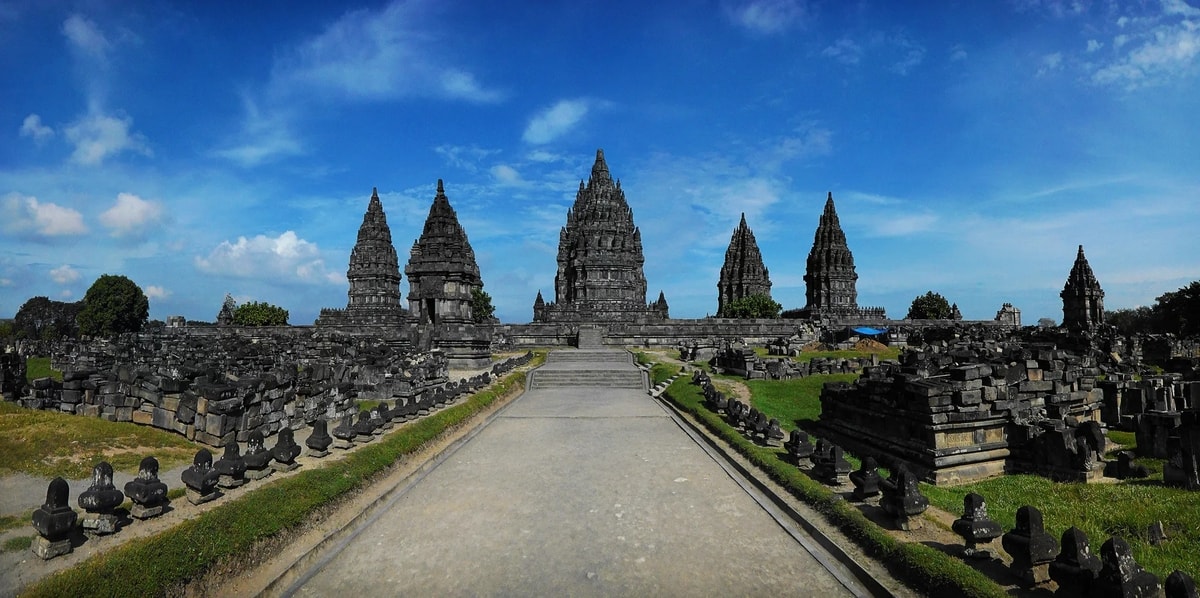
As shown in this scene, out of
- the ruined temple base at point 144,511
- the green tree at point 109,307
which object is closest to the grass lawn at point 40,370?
the ruined temple base at point 144,511

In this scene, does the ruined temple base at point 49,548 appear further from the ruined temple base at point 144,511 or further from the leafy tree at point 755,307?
the leafy tree at point 755,307

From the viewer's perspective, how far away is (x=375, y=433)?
1094 cm

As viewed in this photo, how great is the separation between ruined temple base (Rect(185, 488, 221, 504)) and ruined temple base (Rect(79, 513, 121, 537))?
0.98 m

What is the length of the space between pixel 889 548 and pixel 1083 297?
5361cm

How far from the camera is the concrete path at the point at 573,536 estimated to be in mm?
5344

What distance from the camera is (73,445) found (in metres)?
7.98

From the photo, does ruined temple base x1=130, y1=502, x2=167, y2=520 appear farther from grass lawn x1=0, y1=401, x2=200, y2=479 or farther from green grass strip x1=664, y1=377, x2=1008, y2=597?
green grass strip x1=664, y1=377, x2=1008, y2=597

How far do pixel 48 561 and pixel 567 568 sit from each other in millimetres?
4283

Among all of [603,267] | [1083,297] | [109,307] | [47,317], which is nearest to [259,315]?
[109,307]

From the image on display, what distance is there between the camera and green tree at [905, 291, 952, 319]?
7162 cm

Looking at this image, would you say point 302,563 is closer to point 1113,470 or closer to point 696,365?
point 1113,470

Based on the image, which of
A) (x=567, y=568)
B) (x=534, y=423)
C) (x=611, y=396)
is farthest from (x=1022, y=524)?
(x=611, y=396)

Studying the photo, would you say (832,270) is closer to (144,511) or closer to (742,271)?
(742,271)

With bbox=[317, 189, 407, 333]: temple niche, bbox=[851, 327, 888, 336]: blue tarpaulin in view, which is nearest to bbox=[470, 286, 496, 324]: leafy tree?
bbox=[317, 189, 407, 333]: temple niche
